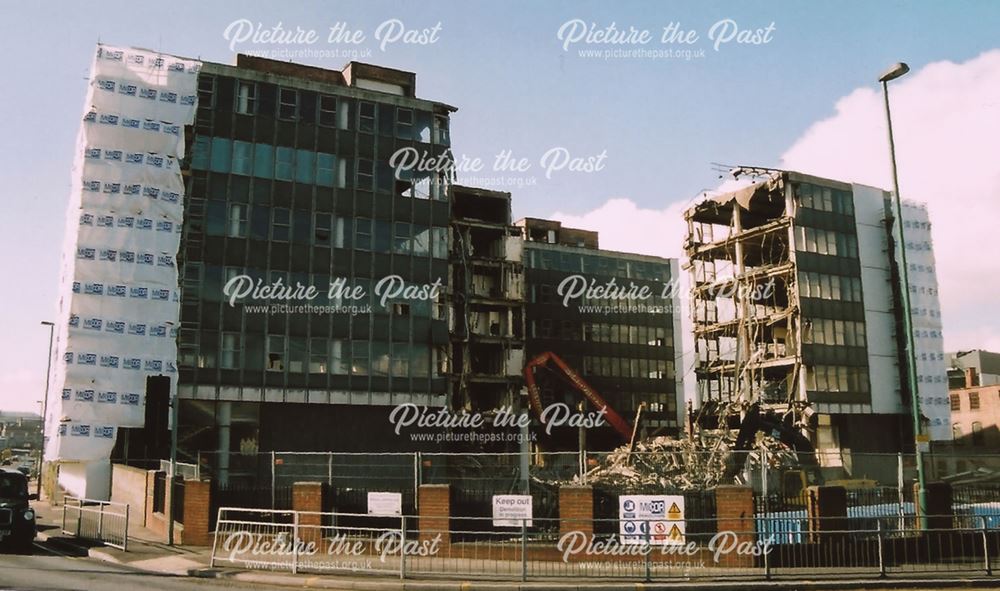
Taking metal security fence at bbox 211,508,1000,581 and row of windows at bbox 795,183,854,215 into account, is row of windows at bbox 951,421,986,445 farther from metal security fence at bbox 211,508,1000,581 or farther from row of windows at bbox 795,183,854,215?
metal security fence at bbox 211,508,1000,581

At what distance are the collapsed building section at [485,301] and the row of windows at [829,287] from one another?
69.4 ft

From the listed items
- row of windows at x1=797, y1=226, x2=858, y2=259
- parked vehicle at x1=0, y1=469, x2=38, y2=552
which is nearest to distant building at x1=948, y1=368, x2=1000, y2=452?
row of windows at x1=797, y1=226, x2=858, y2=259

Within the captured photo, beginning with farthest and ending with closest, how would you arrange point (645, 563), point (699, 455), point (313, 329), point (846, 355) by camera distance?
1. point (846, 355)
2. point (313, 329)
3. point (699, 455)
4. point (645, 563)

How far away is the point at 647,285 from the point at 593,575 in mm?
63422

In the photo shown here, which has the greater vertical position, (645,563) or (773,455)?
(773,455)

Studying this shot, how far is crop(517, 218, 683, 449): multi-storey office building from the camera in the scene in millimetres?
72812

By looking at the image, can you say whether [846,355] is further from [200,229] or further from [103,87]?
[103,87]

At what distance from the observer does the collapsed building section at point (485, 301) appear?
181ft

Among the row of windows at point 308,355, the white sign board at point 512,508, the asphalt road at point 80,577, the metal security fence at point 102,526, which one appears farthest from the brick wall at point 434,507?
the row of windows at point 308,355

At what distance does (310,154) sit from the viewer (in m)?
45.8

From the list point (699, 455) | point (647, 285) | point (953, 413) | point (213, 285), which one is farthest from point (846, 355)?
point (213, 285)

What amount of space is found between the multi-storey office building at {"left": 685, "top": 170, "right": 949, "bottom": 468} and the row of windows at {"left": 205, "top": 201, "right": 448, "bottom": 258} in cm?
2576

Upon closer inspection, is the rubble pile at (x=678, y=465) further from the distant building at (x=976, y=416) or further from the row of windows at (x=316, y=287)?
the distant building at (x=976, y=416)

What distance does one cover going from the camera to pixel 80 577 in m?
17.9
